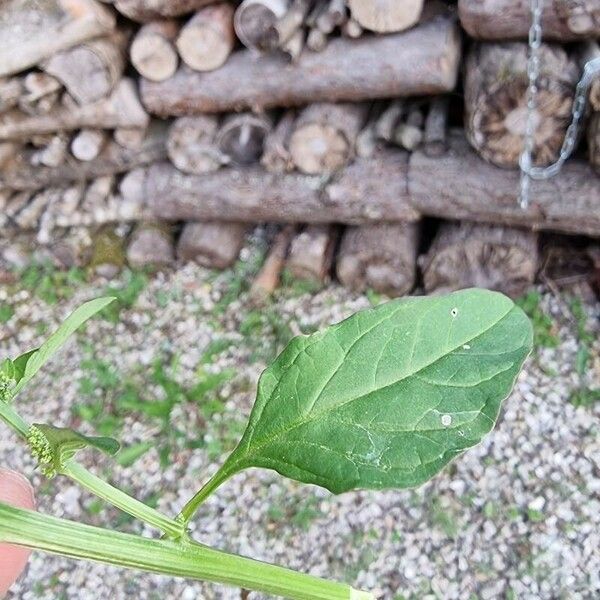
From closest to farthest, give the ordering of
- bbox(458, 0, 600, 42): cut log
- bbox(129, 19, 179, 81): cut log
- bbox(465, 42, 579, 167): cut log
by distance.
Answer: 1. bbox(458, 0, 600, 42): cut log
2. bbox(465, 42, 579, 167): cut log
3. bbox(129, 19, 179, 81): cut log

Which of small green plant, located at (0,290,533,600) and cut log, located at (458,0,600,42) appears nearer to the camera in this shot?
small green plant, located at (0,290,533,600)

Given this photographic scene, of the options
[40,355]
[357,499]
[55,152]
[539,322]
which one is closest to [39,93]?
[55,152]

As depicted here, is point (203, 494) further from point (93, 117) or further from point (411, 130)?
point (93, 117)

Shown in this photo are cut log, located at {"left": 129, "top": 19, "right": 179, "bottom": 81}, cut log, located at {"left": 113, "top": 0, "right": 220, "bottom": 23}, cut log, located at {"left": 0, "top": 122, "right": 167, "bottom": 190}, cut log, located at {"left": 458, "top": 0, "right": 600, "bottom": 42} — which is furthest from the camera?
cut log, located at {"left": 0, "top": 122, "right": 167, "bottom": 190}

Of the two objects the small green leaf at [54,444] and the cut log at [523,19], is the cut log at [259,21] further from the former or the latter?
the small green leaf at [54,444]

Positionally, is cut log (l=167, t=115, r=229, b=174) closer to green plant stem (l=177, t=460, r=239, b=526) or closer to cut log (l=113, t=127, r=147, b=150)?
cut log (l=113, t=127, r=147, b=150)

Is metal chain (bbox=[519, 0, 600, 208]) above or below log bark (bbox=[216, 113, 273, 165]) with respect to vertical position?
above

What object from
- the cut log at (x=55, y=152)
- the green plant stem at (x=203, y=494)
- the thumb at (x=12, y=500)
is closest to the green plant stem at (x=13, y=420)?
the green plant stem at (x=203, y=494)

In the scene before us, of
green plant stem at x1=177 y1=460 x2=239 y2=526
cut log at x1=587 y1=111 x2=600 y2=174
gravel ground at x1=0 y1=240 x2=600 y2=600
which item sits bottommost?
gravel ground at x1=0 y1=240 x2=600 y2=600

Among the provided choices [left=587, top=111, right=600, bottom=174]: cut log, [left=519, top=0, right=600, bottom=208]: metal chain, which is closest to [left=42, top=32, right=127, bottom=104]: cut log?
[left=519, top=0, right=600, bottom=208]: metal chain
